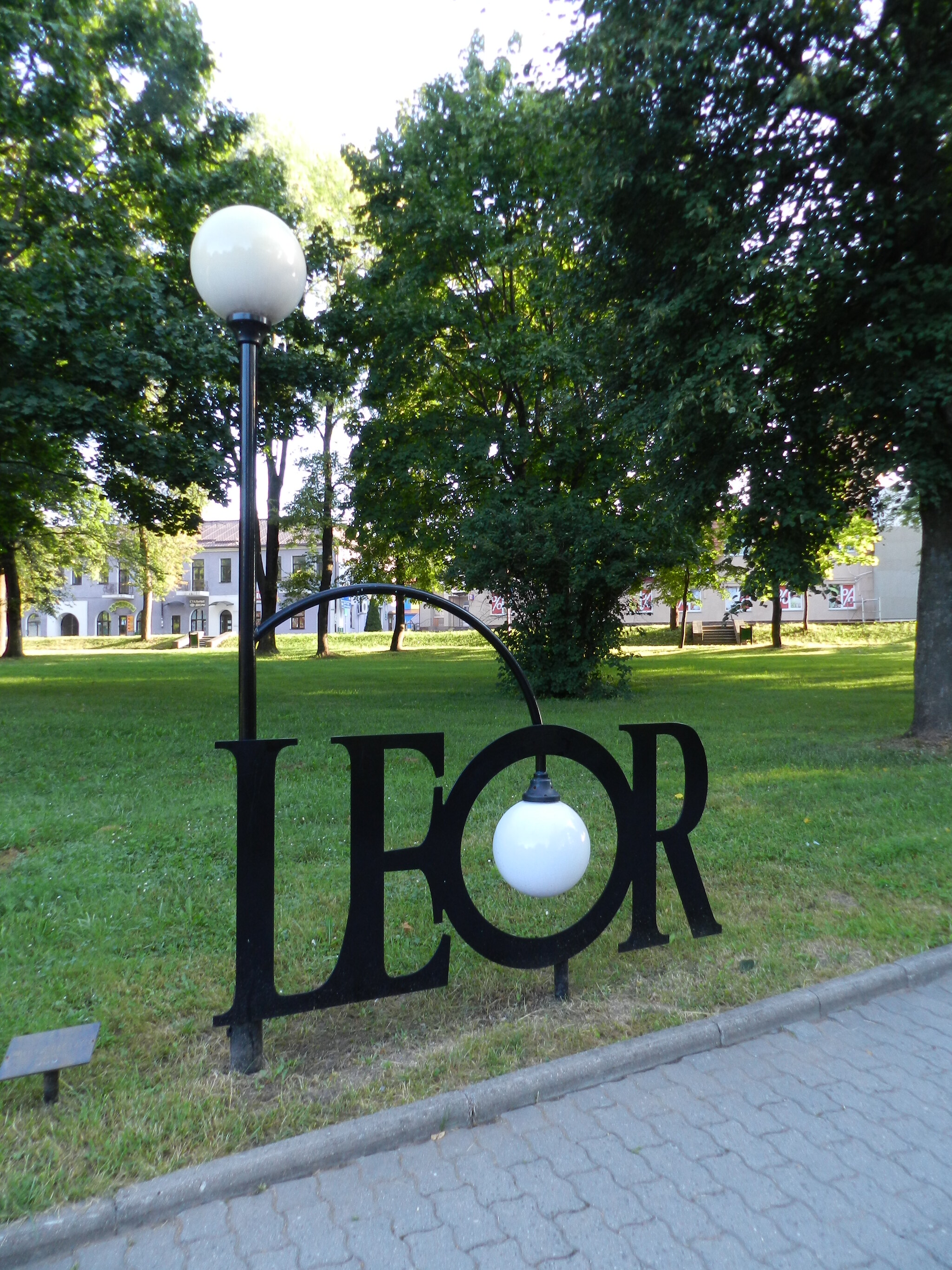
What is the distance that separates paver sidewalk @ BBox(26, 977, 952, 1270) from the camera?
2312mm

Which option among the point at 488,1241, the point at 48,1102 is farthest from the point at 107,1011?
the point at 488,1241

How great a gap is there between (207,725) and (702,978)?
389 inches

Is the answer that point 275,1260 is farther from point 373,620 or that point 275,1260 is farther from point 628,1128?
point 373,620

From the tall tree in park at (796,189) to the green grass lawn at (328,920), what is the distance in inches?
163

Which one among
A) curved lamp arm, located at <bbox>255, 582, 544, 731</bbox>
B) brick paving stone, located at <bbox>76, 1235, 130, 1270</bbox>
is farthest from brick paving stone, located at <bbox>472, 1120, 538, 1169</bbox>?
curved lamp arm, located at <bbox>255, 582, 544, 731</bbox>

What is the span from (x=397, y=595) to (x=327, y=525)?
89.3 feet

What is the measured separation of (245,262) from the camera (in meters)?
3.40

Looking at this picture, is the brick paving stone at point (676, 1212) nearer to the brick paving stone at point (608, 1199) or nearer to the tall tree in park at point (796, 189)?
the brick paving stone at point (608, 1199)

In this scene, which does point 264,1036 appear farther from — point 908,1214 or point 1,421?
point 1,421

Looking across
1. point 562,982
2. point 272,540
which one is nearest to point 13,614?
point 272,540

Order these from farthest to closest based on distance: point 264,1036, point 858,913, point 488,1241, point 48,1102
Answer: point 858,913
point 264,1036
point 48,1102
point 488,1241

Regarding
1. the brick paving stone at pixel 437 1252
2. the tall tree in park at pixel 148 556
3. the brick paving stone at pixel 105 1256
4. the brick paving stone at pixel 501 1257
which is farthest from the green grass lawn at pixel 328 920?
the tall tree in park at pixel 148 556

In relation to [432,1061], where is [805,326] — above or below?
above

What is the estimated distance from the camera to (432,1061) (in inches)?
127
